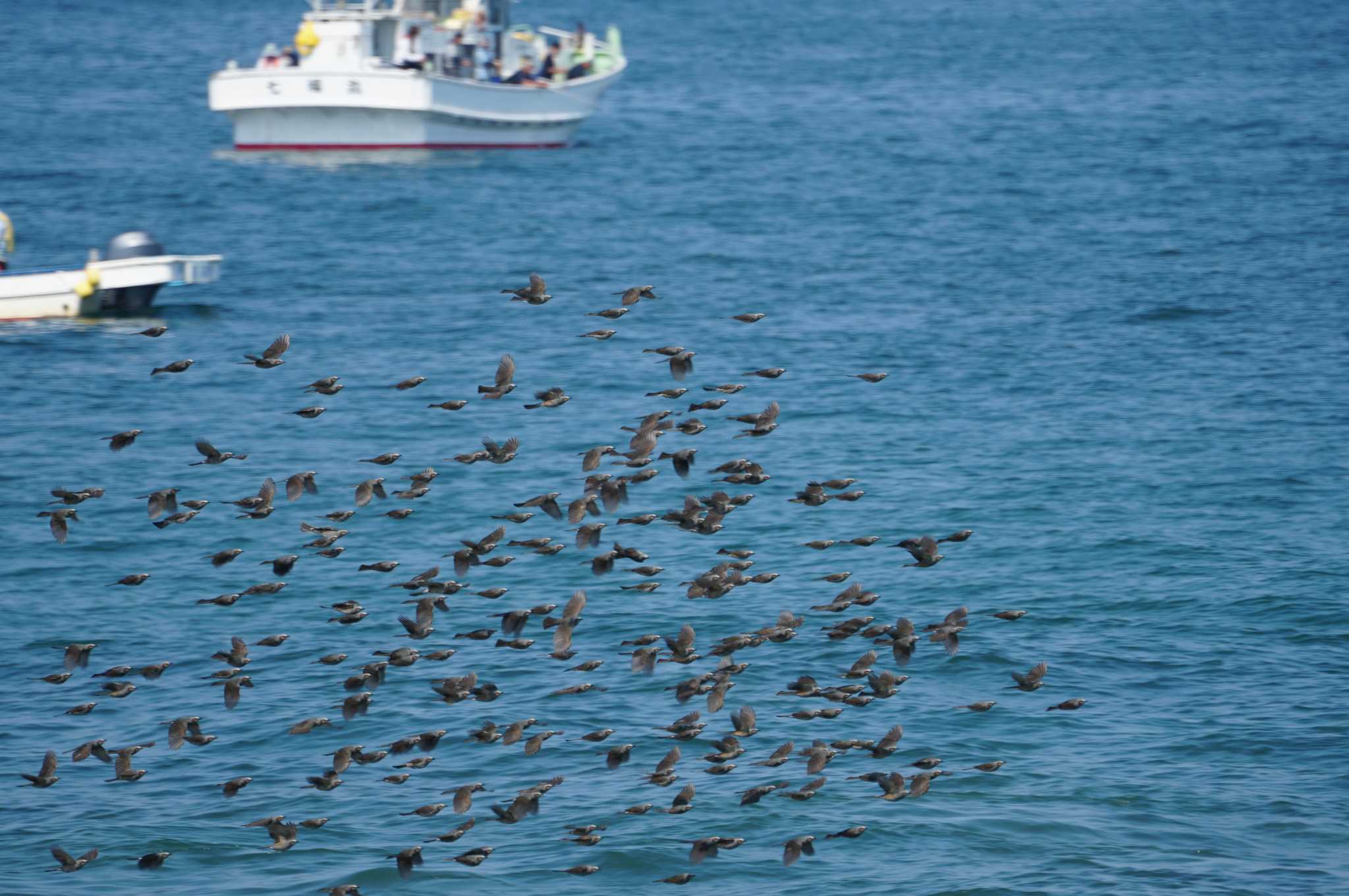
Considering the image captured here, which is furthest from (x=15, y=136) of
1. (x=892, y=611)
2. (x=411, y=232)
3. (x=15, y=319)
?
(x=892, y=611)

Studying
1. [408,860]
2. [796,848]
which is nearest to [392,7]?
[408,860]

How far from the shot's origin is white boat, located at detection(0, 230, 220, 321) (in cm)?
5319

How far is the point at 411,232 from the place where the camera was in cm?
7062

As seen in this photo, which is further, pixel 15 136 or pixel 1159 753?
pixel 15 136

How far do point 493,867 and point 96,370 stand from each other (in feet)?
92.0

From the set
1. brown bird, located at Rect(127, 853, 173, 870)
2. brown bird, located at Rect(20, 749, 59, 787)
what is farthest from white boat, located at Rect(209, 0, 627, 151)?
brown bird, located at Rect(127, 853, 173, 870)

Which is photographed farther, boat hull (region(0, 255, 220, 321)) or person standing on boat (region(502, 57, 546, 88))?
person standing on boat (region(502, 57, 546, 88))

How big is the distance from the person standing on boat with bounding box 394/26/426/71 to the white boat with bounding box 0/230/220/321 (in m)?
28.0

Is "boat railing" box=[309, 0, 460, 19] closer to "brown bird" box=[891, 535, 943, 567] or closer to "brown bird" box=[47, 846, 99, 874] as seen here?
"brown bird" box=[47, 846, 99, 874]

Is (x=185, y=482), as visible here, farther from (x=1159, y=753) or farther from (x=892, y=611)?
(x=1159, y=753)

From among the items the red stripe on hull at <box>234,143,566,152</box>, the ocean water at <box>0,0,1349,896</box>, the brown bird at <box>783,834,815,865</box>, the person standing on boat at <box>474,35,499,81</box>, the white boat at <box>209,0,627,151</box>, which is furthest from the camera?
the red stripe on hull at <box>234,143,566,152</box>

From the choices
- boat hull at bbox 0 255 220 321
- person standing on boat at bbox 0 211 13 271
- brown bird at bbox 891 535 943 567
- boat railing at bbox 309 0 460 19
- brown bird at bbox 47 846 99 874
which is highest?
boat railing at bbox 309 0 460 19

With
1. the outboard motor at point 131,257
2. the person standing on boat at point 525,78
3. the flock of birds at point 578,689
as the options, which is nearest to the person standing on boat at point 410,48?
the person standing on boat at point 525,78

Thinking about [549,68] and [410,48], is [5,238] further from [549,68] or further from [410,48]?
[549,68]
